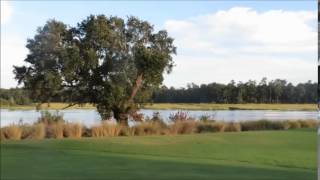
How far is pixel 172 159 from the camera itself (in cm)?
1003

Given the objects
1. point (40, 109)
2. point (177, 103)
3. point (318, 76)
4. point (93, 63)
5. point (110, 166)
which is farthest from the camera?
point (177, 103)

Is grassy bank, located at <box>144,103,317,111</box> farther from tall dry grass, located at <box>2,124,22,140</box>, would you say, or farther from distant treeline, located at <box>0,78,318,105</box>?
tall dry grass, located at <box>2,124,22,140</box>

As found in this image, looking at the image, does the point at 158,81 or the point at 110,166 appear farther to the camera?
the point at 158,81

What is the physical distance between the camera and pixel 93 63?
71.2 ft

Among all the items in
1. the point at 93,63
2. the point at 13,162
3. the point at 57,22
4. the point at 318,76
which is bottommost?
the point at 13,162

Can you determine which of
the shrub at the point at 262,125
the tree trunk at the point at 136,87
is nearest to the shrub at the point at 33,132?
the tree trunk at the point at 136,87

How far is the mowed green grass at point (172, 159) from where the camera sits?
770 centimetres

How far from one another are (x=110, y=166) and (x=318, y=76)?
22.5ft

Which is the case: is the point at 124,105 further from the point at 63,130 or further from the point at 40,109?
the point at 63,130

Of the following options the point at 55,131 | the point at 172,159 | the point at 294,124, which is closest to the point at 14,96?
→ the point at 55,131

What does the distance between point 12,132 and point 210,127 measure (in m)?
7.42

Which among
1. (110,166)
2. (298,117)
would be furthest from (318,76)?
(298,117)

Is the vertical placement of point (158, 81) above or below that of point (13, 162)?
above

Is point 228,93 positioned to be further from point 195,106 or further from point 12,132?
point 12,132
